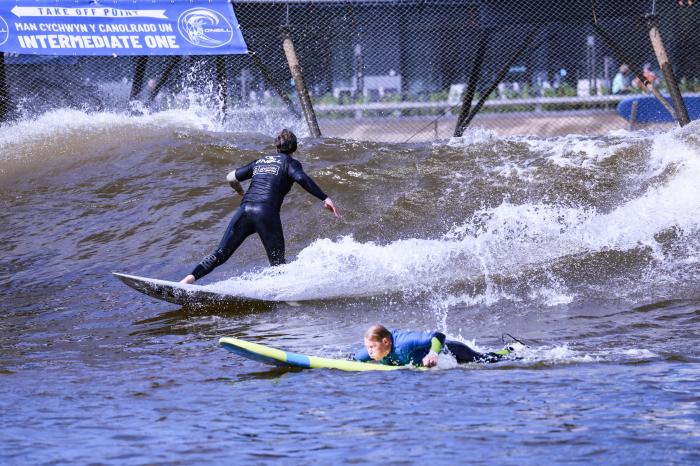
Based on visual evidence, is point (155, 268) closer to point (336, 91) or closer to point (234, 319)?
point (234, 319)

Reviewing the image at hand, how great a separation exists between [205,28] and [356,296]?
5435mm

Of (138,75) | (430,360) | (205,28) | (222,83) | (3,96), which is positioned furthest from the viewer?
(138,75)

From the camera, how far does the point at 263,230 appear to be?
9.83 metres

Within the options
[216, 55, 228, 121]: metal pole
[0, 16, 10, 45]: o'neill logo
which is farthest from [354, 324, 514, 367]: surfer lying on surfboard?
[0, 16, 10, 45]: o'neill logo

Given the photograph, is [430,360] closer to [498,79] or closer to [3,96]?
[498,79]

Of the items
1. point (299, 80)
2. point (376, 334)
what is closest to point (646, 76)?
point (299, 80)

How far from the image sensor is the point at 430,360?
23.5 feet

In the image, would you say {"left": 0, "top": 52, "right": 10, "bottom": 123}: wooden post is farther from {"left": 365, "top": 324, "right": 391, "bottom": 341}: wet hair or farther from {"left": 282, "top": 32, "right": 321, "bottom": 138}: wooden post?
{"left": 365, "top": 324, "right": 391, "bottom": 341}: wet hair

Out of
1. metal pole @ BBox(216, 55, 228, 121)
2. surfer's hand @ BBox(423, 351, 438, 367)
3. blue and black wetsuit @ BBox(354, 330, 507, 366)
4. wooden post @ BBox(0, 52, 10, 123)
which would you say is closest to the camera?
surfer's hand @ BBox(423, 351, 438, 367)

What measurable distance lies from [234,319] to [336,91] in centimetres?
605

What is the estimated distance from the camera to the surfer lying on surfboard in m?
7.39

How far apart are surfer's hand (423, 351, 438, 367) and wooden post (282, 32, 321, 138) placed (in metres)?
7.29

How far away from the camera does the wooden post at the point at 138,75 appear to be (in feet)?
47.2

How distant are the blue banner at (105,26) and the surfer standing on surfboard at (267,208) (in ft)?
14.5
